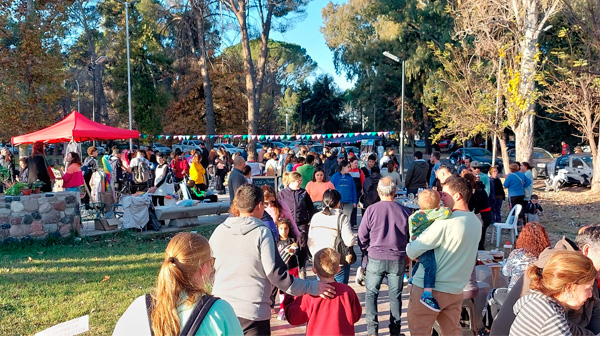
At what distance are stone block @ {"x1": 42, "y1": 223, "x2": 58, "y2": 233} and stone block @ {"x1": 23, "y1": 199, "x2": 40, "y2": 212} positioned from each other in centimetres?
37

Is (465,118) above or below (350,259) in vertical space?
above

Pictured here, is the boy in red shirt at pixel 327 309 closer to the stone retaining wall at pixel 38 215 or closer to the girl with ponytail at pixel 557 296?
the girl with ponytail at pixel 557 296

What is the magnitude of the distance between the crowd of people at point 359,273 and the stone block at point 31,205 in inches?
208

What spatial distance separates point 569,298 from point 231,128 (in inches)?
1408

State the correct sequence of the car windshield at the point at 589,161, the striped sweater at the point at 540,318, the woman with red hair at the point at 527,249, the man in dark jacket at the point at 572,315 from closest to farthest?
1. the striped sweater at the point at 540,318
2. the man in dark jacket at the point at 572,315
3. the woman with red hair at the point at 527,249
4. the car windshield at the point at 589,161

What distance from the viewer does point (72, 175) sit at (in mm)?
10766

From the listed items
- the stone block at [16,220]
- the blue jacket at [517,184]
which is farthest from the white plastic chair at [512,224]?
the stone block at [16,220]

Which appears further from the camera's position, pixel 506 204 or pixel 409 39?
pixel 409 39

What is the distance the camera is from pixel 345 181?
8.75 m

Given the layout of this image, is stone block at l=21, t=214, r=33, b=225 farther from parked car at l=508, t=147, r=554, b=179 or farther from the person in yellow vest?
parked car at l=508, t=147, r=554, b=179

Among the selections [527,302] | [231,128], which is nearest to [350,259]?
[527,302]

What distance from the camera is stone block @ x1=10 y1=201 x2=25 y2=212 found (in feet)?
29.9

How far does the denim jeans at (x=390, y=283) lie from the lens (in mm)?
4823

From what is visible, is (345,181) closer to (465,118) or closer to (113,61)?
(465,118)
